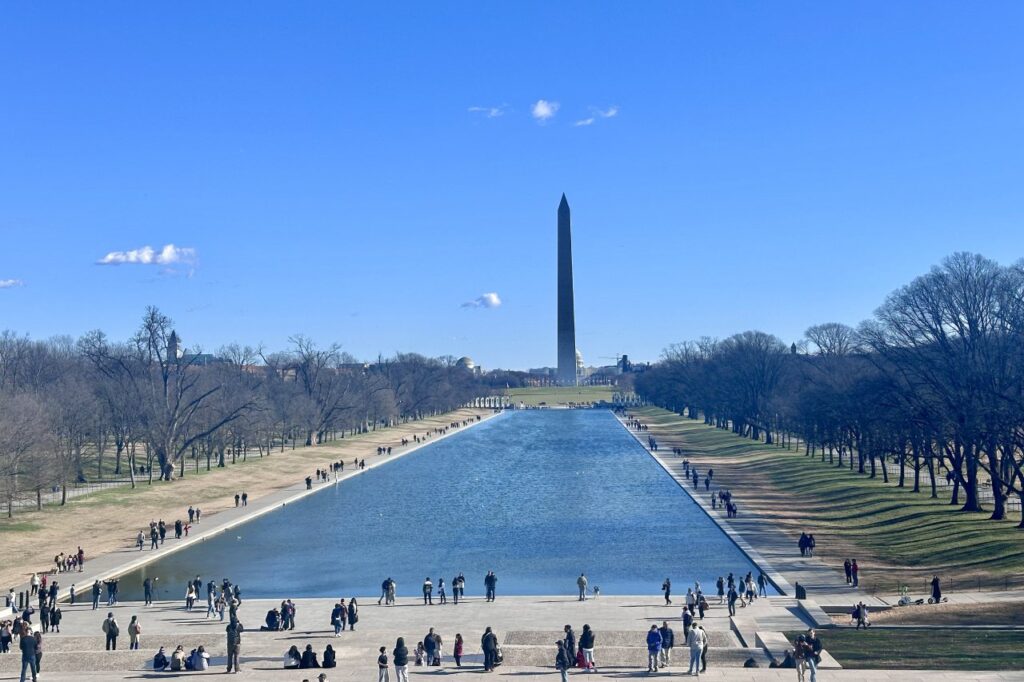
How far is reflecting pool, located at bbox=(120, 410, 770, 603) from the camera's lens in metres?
39.8

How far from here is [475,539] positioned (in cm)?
4956

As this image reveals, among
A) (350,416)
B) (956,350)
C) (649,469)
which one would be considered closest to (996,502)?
(956,350)

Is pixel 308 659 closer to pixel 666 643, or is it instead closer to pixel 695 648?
pixel 666 643

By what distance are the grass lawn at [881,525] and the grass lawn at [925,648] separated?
25.6 feet

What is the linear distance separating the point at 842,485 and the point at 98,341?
90106mm

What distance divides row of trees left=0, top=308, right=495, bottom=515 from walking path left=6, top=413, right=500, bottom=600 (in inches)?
272

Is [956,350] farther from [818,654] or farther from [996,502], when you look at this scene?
[818,654]

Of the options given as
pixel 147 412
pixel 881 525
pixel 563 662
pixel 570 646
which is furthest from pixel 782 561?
pixel 147 412

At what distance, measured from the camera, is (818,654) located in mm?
23391

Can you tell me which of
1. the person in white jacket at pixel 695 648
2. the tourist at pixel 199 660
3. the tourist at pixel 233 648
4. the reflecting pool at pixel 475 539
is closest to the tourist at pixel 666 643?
the person in white jacket at pixel 695 648

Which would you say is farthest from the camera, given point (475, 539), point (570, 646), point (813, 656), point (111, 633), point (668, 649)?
point (475, 539)

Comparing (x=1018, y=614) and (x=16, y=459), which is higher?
(x=16, y=459)

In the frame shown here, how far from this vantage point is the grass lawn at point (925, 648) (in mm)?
24109

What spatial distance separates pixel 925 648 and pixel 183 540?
34.4 m
